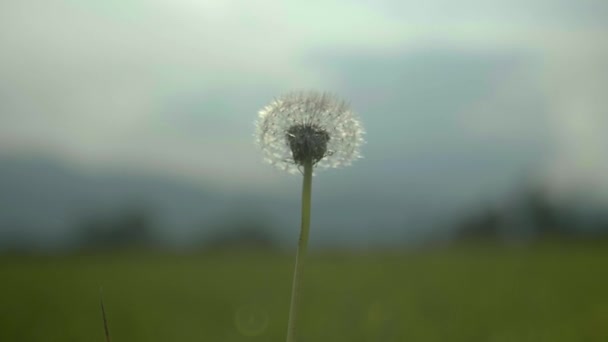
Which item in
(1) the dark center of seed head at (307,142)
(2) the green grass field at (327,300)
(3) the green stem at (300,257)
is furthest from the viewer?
(2) the green grass field at (327,300)

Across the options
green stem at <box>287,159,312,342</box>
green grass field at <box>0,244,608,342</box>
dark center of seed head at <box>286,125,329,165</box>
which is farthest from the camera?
green grass field at <box>0,244,608,342</box>

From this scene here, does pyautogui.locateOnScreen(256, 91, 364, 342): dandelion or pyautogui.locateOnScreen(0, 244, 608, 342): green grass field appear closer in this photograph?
pyautogui.locateOnScreen(256, 91, 364, 342): dandelion

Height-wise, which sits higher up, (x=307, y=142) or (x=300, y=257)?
(x=307, y=142)

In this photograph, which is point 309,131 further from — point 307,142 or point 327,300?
point 327,300

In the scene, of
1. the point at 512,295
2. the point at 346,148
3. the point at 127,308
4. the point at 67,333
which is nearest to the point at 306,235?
the point at 346,148

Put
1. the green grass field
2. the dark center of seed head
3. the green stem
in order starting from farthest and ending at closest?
the green grass field, the dark center of seed head, the green stem

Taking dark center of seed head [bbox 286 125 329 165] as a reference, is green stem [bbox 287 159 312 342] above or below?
below

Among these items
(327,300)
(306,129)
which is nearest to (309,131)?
(306,129)

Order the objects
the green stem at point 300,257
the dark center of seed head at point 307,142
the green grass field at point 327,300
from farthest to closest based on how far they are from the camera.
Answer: the green grass field at point 327,300 < the dark center of seed head at point 307,142 < the green stem at point 300,257

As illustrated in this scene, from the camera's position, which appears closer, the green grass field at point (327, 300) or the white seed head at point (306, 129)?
the white seed head at point (306, 129)
